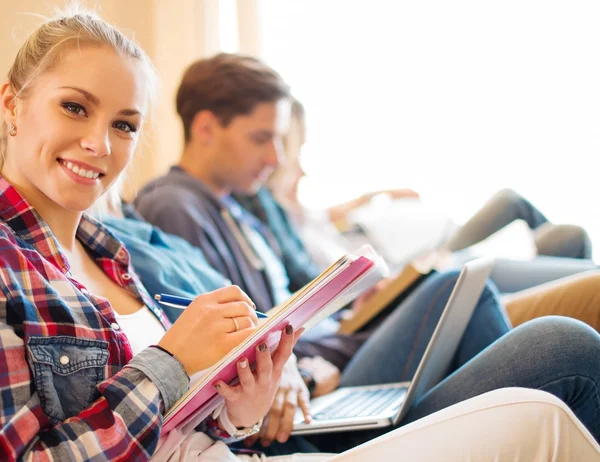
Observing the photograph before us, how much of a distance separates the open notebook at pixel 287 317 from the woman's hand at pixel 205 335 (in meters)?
0.02

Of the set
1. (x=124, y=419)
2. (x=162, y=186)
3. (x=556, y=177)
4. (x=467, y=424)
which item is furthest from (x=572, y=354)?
(x=556, y=177)

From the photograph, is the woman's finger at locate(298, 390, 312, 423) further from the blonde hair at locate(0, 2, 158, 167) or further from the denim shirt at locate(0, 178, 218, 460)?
the blonde hair at locate(0, 2, 158, 167)

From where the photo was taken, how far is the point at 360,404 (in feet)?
3.55

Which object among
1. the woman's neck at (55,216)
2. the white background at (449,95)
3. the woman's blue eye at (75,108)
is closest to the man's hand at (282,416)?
the woman's neck at (55,216)

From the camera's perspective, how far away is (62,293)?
0.76 metres

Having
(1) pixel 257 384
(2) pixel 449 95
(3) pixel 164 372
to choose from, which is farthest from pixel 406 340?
(2) pixel 449 95

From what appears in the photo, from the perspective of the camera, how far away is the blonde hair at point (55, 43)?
0.81 meters

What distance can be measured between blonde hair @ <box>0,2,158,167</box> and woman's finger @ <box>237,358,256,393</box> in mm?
395

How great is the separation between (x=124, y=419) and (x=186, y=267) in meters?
0.52

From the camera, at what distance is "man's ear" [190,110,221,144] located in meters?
1.73

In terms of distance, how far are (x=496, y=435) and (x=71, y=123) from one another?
0.59 meters

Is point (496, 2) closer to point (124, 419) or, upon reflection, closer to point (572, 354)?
point (572, 354)

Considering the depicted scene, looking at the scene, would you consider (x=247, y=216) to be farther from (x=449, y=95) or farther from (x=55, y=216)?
(x=55, y=216)

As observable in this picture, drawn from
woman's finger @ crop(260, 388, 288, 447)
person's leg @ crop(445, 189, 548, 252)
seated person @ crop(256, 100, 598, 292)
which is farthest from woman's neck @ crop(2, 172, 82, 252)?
person's leg @ crop(445, 189, 548, 252)
